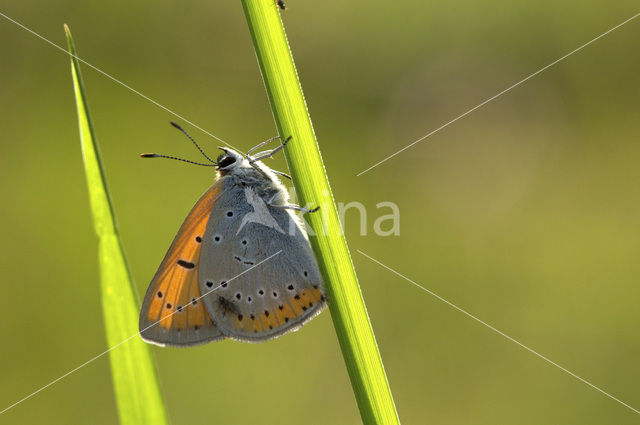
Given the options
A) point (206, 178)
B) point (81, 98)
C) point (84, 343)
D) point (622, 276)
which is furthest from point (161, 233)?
point (622, 276)

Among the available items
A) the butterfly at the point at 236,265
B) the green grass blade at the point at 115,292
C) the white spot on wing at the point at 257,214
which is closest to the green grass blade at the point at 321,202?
the green grass blade at the point at 115,292

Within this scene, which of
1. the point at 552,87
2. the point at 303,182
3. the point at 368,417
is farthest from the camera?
the point at 552,87

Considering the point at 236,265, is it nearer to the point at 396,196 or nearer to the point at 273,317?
the point at 273,317

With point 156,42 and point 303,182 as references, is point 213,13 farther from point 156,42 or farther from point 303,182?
point 303,182

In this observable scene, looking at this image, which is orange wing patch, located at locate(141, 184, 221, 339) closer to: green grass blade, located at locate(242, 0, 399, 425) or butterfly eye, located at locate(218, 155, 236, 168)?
butterfly eye, located at locate(218, 155, 236, 168)

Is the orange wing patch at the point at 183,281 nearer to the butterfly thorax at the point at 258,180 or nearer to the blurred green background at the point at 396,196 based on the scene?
the butterfly thorax at the point at 258,180

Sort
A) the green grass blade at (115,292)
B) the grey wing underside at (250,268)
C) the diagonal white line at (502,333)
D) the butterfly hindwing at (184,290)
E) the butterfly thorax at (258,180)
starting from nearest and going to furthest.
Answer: the green grass blade at (115,292), the butterfly hindwing at (184,290), the grey wing underside at (250,268), the butterfly thorax at (258,180), the diagonal white line at (502,333)

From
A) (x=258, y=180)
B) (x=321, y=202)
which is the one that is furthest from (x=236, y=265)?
(x=321, y=202)

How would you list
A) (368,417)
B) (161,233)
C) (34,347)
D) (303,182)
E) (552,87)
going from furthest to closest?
(552,87), (161,233), (34,347), (303,182), (368,417)
